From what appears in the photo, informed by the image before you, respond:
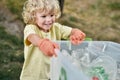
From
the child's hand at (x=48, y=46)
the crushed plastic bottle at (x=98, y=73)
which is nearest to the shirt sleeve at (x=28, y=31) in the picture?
the child's hand at (x=48, y=46)

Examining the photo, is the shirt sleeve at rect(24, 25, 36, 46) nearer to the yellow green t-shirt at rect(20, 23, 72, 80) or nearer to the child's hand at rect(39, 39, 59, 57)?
the yellow green t-shirt at rect(20, 23, 72, 80)

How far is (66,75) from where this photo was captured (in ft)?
7.45

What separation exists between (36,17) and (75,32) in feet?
0.88

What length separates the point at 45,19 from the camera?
2.72 m

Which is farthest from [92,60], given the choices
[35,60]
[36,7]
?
[36,7]

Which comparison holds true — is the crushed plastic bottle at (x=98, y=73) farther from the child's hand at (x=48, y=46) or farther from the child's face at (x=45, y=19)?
the child's face at (x=45, y=19)

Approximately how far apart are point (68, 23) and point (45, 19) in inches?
122

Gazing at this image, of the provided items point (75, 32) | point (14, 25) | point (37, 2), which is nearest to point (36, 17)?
point (37, 2)

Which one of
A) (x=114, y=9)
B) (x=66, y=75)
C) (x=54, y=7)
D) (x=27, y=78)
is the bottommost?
(x=114, y=9)

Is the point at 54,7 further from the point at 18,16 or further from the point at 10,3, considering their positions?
the point at 10,3

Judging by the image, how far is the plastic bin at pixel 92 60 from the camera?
8.07 ft

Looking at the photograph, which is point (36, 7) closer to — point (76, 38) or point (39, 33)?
point (39, 33)

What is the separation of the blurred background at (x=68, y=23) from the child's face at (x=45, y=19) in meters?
1.29

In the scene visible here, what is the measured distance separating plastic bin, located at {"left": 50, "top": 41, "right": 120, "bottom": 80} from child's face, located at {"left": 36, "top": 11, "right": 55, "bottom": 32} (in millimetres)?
183
